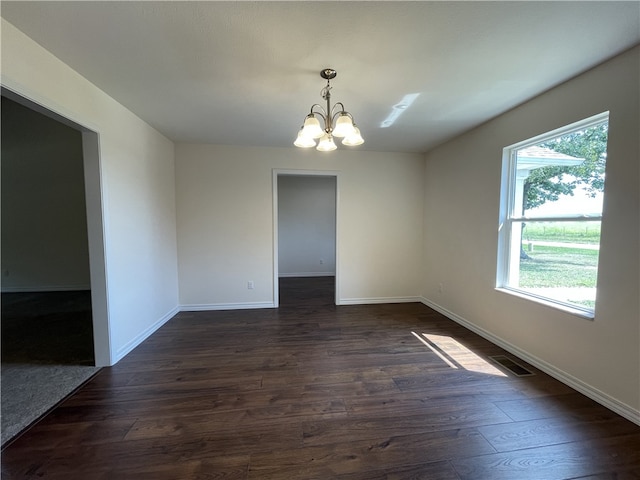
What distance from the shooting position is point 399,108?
105 inches

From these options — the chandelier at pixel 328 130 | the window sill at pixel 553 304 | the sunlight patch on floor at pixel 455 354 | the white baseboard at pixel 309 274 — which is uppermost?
the chandelier at pixel 328 130

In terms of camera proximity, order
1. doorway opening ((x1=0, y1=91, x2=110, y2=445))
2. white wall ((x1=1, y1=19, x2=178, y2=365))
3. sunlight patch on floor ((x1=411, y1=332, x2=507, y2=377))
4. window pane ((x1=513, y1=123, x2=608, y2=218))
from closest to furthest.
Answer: white wall ((x1=1, y1=19, x2=178, y2=365)) < window pane ((x1=513, y1=123, x2=608, y2=218)) < sunlight patch on floor ((x1=411, y1=332, x2=507, y2=377)) < doorway opening ((x1=0, y1=91, x2=110, y2=445))

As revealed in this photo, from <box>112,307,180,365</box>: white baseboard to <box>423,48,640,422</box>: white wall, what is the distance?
12.7 feet

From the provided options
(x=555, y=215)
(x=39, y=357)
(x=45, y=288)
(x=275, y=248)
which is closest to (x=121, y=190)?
(x=39, y=357)

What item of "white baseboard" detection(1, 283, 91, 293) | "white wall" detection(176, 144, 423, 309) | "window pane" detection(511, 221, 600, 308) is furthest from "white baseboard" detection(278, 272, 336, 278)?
"window pane" detection(511, 221, 600, 308)

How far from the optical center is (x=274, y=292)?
4.16 metres

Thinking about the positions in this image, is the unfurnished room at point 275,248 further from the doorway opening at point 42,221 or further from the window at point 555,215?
the doorway opening at point 42,221

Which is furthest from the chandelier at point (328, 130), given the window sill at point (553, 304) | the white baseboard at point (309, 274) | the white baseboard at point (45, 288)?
the white baseboard at point (45, 288)

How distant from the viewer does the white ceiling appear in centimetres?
144

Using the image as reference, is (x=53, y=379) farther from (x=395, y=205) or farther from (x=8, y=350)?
(x=395, y=205)

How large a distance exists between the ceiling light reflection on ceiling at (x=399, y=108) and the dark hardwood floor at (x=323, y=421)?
2.48m

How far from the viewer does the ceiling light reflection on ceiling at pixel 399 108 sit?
2.43 metres

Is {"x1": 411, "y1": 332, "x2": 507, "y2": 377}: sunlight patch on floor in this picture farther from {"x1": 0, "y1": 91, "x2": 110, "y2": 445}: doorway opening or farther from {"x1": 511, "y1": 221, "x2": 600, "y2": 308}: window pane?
{"x1": 0, "y1": 91, "x2": 110, "y2": 445}: doorway opening

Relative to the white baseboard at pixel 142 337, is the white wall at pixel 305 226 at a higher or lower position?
higher
